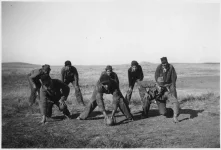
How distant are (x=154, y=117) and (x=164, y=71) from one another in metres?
1.61

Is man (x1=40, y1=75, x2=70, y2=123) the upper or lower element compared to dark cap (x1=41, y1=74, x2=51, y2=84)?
lower

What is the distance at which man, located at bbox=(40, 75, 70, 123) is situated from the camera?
6.44 metres

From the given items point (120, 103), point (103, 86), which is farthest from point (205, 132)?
point (103, 86)

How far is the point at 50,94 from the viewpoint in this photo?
21.7 ft

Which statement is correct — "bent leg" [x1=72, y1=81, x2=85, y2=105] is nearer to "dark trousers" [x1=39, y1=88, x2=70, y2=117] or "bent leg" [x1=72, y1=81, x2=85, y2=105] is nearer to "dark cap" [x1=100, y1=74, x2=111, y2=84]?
"dark trousers" [x1=39, y1=88, x2=70, y2=117]

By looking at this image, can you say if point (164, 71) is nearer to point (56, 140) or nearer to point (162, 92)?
point (162, 92)

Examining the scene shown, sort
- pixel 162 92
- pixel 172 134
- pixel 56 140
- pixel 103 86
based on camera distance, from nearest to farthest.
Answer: pixel 56 140 < pixel 172 134 < pixel 103 86 < pixel 162 92

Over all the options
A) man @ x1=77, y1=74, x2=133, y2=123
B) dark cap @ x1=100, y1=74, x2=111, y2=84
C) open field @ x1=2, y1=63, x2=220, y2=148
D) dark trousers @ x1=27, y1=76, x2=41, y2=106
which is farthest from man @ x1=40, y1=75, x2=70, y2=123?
dark trousers @ x1=27, y1=76, x2=41, y2=106

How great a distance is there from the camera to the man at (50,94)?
6441mm

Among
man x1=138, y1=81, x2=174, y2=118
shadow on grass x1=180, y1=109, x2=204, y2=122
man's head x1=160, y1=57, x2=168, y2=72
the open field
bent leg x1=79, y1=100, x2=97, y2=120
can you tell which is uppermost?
man's head x1=160, y1=57, x2=168, y2=72

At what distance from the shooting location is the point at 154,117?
7.16m

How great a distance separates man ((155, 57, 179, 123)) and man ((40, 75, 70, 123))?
2979mm

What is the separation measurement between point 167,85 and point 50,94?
3650 millimetres

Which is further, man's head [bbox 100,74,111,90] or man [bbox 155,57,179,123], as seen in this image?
man [bbox 155,57,179,123]
